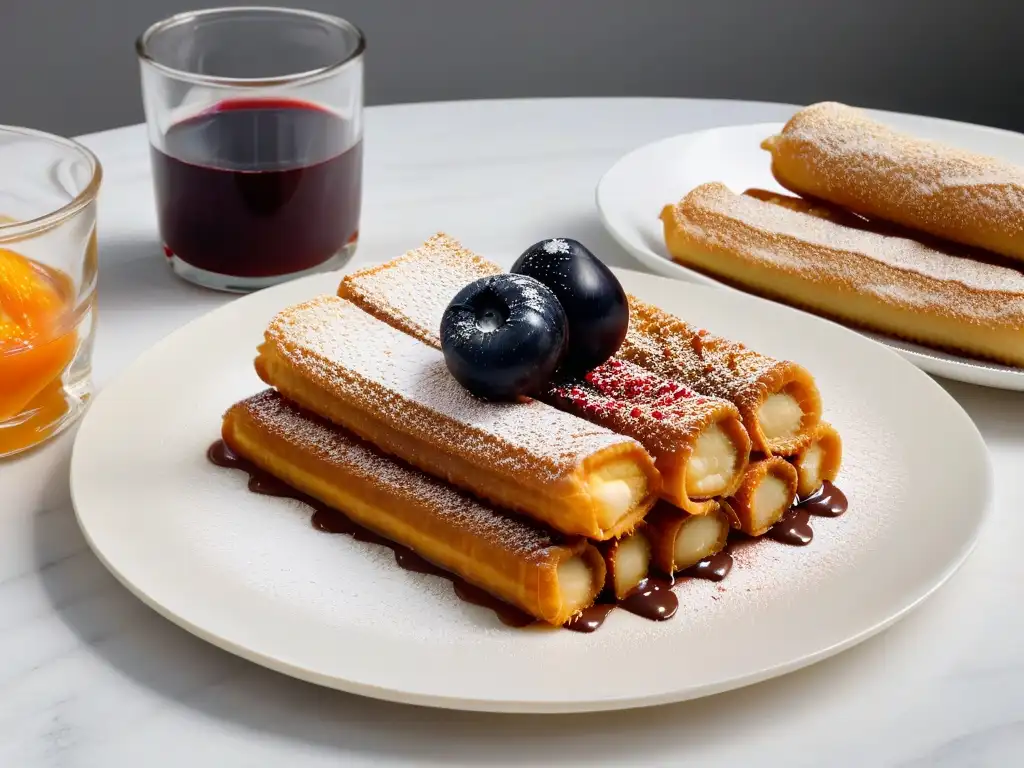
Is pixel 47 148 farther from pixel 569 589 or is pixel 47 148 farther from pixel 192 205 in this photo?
pixel 569 589

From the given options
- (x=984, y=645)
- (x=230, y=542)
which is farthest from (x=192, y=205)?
(x=984, y=645)

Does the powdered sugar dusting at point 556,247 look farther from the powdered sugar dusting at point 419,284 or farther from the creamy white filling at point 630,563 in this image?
the creamy white filling at point 630,563

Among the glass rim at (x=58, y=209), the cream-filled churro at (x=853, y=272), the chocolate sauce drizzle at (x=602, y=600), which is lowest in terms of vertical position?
the chocolate sauce drizzle at (x=602, y=600)

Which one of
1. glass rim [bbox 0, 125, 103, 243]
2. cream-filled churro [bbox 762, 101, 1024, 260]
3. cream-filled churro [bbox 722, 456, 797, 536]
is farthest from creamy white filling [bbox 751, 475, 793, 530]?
glass rim [bbox 0, 125, 103, 243]

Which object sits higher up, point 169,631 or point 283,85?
point 283,85

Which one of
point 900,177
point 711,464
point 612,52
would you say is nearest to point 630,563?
point 711,464

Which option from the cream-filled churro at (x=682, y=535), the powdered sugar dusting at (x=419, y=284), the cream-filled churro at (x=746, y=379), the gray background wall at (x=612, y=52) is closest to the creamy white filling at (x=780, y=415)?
the cream-filled churro at (x=746, y=379)

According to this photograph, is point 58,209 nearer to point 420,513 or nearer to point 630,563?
point 420,513
